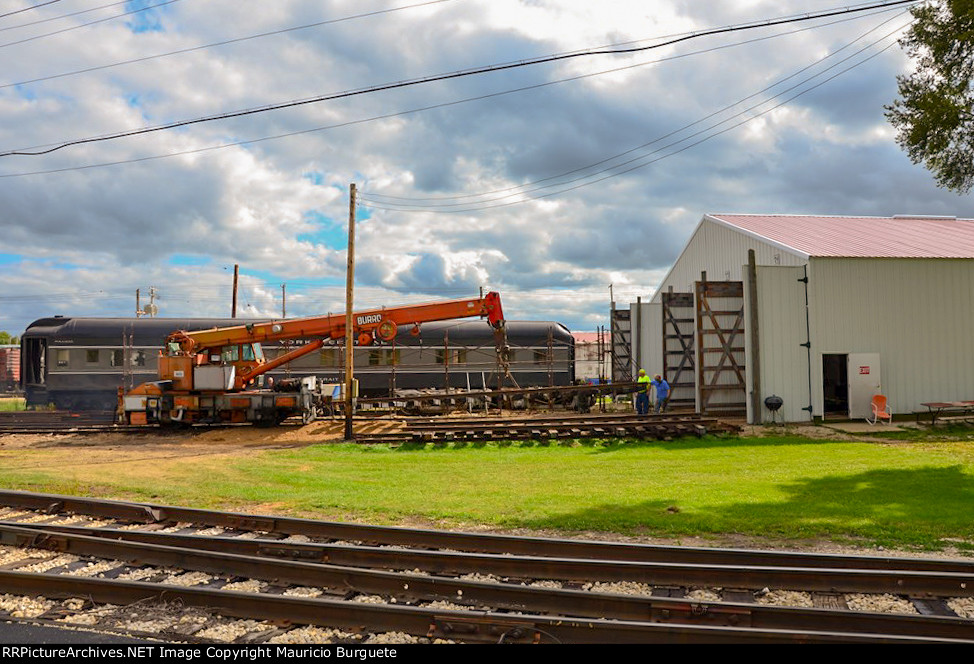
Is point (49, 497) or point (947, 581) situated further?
point (49, 497)

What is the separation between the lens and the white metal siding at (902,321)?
2242 centimetres

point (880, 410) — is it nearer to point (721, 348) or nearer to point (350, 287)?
point (721, 348)

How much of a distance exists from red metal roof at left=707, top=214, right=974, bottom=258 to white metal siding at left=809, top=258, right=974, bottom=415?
59cm

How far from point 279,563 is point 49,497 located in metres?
6.02

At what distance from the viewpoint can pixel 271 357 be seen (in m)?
30.0

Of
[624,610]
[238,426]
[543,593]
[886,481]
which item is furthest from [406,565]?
[238,426]

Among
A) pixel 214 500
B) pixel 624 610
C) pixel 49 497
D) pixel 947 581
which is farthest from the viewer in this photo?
pixel 214 500

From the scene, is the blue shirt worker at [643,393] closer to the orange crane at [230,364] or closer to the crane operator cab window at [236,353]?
the orange crane at [230,364]

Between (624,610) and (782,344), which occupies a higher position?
(782,344)

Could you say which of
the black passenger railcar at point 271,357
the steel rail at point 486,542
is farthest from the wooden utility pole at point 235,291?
the steel rail at point 486,542

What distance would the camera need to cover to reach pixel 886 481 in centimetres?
1245

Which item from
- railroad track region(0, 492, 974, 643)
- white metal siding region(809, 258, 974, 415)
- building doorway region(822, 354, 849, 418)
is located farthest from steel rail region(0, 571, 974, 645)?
building doorway region(822, 354, 849, 418)
